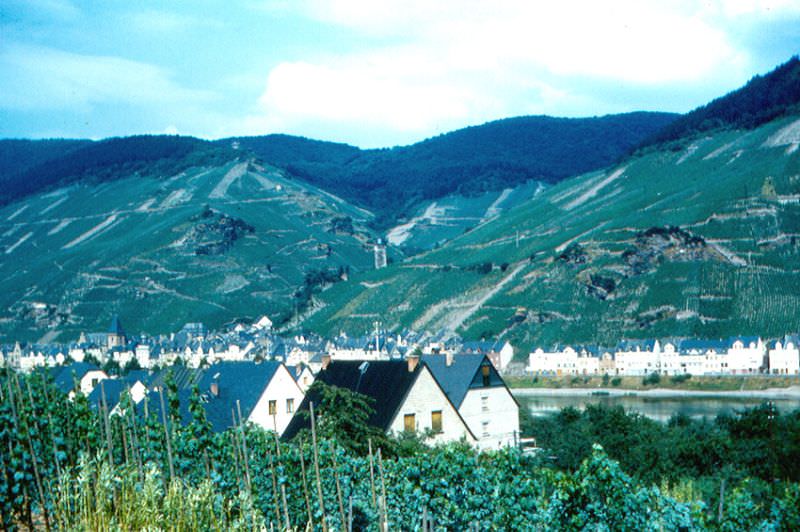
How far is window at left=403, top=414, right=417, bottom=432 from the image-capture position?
82.8 ft

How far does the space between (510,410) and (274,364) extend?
9.44 m

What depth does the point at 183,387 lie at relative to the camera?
34.4 m

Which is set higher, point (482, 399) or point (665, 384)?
point (482, 399)

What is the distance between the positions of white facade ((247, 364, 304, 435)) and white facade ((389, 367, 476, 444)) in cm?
662

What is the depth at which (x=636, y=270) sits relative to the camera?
120 m

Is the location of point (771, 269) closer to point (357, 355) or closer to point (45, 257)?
point (357, 355)

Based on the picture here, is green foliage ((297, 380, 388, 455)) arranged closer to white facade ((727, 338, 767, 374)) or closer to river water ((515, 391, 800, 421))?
river water ((515, 391, 800, 421))

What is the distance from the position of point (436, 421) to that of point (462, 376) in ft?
19.8

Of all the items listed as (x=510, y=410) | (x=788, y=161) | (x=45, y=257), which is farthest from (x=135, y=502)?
(x=45, y=257)

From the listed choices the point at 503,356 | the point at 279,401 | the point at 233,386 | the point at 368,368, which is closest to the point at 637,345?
the point at 503,356

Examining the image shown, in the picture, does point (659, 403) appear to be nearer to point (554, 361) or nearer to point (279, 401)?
point (554, 361)

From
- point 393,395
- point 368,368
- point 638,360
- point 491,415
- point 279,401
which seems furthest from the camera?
point 638,360

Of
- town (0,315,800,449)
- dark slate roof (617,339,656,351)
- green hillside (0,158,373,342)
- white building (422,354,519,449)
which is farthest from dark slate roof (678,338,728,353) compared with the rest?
green hillside (0,158,373,342)

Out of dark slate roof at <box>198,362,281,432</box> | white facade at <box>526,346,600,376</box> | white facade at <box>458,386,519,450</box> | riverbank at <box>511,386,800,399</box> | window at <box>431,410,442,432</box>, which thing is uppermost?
dark slate roof at <box>198,362,281,432</box>
